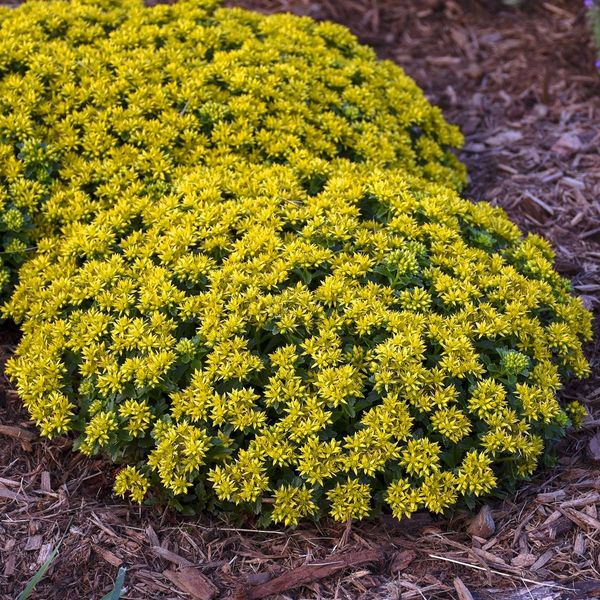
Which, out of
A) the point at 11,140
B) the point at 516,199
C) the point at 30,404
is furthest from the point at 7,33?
the point at 516,199

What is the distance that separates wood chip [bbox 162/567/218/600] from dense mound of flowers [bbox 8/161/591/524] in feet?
0.91

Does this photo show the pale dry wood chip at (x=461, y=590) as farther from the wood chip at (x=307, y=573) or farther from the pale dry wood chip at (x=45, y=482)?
the pale dry wood chip at (x=45, y=482)

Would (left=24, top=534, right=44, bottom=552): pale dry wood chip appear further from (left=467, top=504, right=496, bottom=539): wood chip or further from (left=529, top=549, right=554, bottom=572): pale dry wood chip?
(left=529, top=549, right=554, bottom=572): pale dry wood chip

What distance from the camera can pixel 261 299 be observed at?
10.6ft

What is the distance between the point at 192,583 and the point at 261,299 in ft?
3.50

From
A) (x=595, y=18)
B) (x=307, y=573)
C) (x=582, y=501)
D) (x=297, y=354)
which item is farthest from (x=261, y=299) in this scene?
(x=595, y=18)

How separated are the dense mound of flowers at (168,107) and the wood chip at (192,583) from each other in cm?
171

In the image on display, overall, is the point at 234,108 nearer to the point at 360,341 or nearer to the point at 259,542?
the point at 360,341

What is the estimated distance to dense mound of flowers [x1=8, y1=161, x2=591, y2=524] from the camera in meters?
3.04

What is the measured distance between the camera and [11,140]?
13.2 feet

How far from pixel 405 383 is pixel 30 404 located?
1473 millimetres

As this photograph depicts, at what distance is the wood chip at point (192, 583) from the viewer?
2877 mm

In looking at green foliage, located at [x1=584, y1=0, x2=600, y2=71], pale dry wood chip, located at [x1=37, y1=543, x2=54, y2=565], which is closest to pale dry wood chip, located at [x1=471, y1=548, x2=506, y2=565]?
pale dry wood chip, located at [x1=37, y1=543, x2=54, y2=565]

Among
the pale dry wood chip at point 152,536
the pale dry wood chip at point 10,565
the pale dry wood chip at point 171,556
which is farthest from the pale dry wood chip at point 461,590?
the pale dry wood chip at point 10,565
